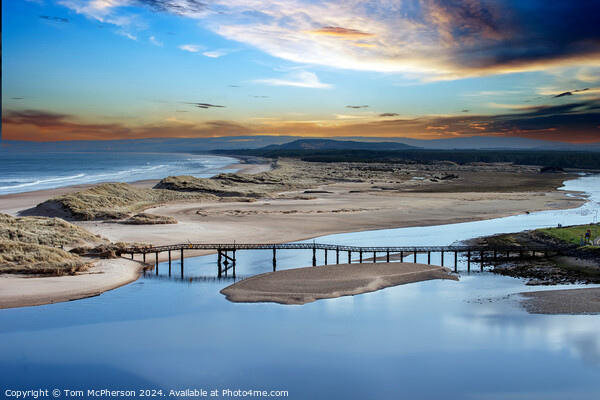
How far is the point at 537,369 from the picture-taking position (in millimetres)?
22984

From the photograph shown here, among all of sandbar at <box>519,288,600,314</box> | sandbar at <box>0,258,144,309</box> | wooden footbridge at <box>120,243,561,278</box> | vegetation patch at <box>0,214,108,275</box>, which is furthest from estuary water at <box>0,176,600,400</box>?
vegetation patch at <box>0,214,108,275</box>

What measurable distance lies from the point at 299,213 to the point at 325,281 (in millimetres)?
32388

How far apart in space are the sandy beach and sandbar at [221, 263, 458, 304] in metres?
9.58

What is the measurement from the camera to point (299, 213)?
6781 cm

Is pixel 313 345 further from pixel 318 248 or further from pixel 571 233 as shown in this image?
pixel 571 233

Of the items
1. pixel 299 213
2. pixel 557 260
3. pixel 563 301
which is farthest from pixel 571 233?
pixel 299 213

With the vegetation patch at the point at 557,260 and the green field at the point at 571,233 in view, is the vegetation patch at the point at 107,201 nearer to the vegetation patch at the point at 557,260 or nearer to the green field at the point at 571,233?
the vegetation patch at the point at 557,260

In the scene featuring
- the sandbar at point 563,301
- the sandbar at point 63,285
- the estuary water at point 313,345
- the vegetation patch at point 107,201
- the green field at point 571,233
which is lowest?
the estuary water at point 313,345

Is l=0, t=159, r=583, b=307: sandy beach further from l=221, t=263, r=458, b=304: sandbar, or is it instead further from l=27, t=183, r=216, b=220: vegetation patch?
l=221, t=263, r=458, b=304: sandbar

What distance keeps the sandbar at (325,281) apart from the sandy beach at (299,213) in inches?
377

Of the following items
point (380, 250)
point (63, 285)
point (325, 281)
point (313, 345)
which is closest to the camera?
point (313, 345)

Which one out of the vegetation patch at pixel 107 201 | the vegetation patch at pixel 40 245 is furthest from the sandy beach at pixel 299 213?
the vegetation patch at pixel 107 201

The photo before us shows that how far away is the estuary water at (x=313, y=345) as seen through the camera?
21531 mm

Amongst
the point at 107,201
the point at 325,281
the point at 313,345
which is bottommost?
the point at 313,345
